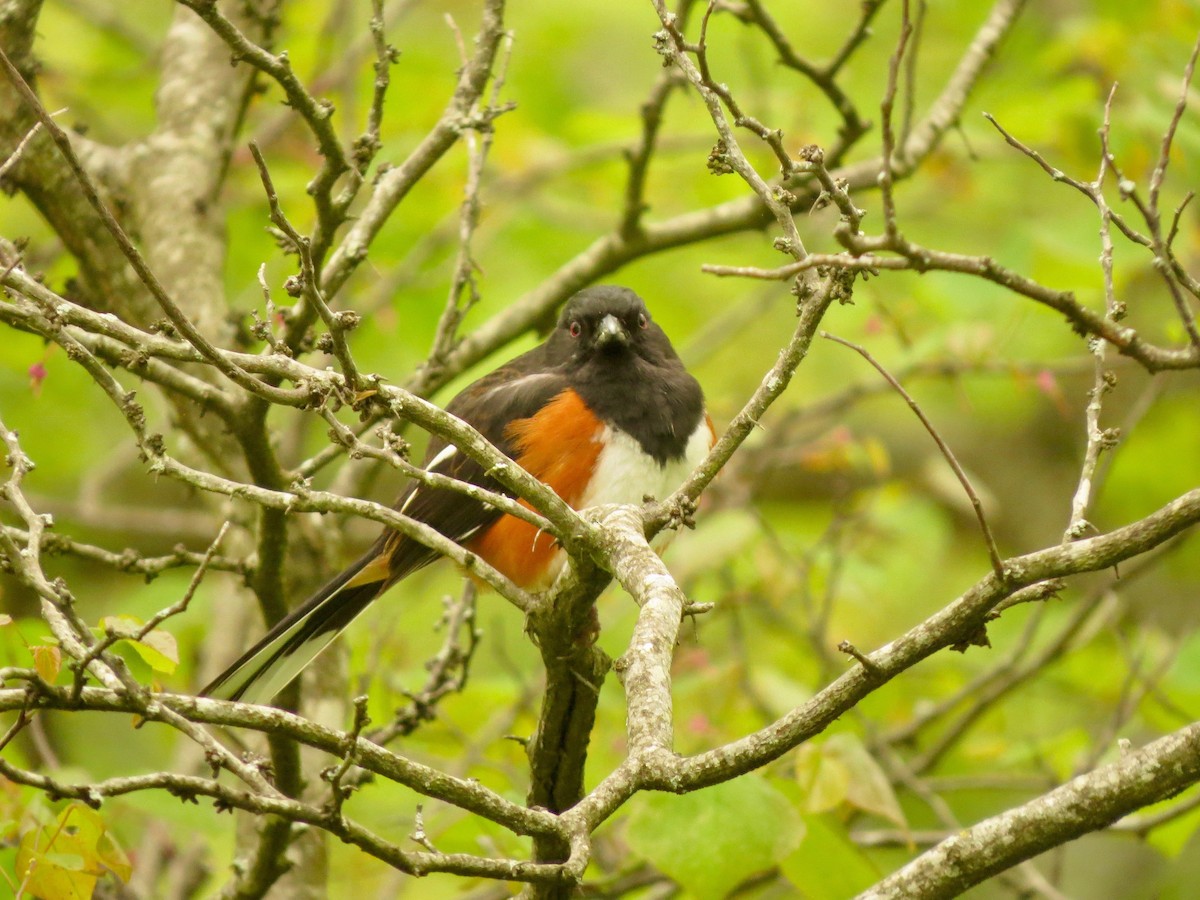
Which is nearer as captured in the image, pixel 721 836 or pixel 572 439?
pixel 721 836

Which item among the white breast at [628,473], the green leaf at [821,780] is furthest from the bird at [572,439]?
the green leaf at [821,780]

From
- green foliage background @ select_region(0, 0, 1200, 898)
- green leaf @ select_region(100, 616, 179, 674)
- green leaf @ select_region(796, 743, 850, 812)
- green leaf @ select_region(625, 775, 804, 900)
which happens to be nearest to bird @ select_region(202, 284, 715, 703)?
green foliage background @ select_region(0, 0, 1200, 898)

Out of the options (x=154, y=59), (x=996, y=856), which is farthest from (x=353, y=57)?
(x=996, y=856)

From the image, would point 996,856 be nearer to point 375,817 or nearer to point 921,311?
point 375,817

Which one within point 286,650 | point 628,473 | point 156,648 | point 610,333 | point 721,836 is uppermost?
point 610,333

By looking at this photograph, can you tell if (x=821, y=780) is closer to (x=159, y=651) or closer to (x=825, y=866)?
(x=825, y=866)

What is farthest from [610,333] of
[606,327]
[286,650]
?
[286,650]

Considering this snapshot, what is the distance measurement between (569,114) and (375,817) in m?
2.96

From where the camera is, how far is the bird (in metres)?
3.42

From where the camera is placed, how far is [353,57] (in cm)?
499

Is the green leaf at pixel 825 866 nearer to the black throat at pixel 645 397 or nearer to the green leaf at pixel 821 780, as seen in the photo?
the green leaf at pixel 821 780

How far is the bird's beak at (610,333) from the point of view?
3.58 metres

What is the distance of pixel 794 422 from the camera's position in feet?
16.9

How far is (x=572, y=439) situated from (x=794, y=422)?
5.99ft
